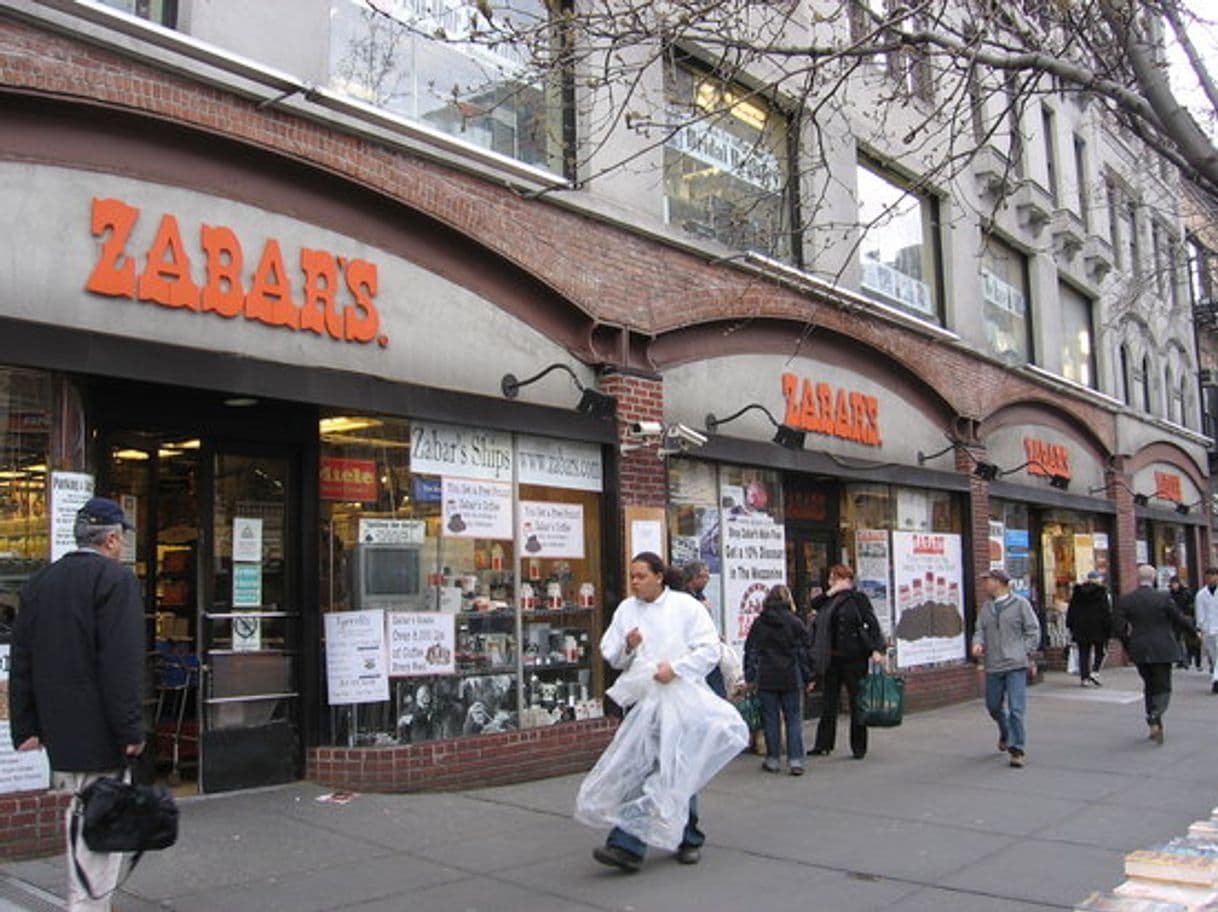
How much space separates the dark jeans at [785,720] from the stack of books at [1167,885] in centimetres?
493

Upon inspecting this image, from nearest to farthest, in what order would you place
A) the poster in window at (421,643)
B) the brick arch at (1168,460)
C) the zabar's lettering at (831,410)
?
the poster in window at (421,643)
the zabar's lettering at (831,410)
the brick arch at (1168,460)

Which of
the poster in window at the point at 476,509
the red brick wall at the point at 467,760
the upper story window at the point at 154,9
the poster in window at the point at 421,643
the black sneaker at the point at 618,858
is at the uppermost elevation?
the upper story window at the point at 154,9

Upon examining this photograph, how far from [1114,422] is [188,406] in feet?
61.4

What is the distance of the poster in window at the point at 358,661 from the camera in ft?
26.6

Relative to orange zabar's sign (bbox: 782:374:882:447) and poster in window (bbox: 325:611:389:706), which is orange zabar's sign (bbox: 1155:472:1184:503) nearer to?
orange zabar's sign (bbox: 782:374:882:447)

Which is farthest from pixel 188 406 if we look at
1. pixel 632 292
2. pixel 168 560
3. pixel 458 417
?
pixel 632 292

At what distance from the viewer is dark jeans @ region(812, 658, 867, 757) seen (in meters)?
10.2

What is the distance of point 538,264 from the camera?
9.51 meters

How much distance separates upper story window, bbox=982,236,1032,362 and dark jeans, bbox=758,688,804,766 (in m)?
9.58

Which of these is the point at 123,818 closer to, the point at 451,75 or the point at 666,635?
the point at 666,635

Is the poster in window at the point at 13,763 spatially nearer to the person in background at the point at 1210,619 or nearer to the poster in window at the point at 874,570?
the poster in window at the point at 874,570

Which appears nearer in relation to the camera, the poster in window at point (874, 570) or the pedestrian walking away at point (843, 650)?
the pedestrian walking away at point (843, 650)

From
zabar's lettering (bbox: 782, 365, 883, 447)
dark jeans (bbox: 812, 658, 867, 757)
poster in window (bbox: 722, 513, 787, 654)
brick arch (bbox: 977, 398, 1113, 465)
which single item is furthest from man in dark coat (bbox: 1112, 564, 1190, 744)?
brick arch (bbox: 977, 398, 1113, 465)

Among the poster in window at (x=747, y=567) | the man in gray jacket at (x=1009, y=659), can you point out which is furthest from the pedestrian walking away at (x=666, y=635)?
the poster in window at (x=747, y=567)
